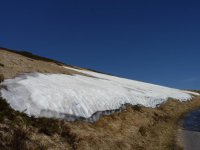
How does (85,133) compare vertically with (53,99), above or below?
below

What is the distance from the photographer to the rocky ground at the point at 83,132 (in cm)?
1325

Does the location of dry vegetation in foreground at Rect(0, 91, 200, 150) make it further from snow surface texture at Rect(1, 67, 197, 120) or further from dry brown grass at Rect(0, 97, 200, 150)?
snow surface texture at Rect(1, 67, 197, 120)

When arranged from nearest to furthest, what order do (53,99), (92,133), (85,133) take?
(85,133) → (92,133) → (53,99)

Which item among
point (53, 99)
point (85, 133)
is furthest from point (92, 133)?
point (53, 99)

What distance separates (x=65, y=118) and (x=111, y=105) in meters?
7.14

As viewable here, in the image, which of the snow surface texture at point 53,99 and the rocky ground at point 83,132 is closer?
the rocky ground at point 83,132

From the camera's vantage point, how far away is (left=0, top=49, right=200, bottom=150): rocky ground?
13.2 metres

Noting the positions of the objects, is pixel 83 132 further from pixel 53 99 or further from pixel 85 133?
pixel 53 99

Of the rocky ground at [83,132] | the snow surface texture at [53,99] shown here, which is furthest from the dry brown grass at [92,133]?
the snow surface texture at [53,99]

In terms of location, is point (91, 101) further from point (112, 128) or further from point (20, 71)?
point (20, 71)

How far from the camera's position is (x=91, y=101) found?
22.0 meters

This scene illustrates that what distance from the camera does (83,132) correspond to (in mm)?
16812

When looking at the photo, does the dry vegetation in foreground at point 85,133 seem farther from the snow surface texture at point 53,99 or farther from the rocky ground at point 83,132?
the snow surface texture at point 53,99

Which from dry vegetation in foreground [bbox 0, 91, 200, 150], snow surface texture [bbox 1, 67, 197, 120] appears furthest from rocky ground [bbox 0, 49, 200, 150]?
snow surface texture [bbox 1, 67, 197, 120]
